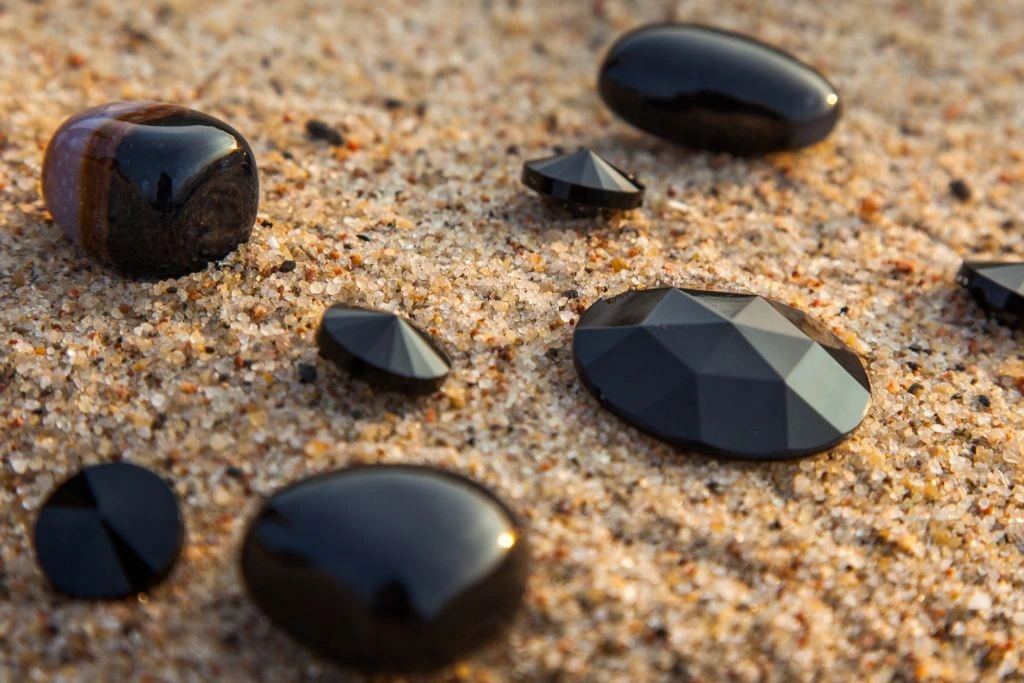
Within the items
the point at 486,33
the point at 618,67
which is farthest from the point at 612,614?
the point at 486,33

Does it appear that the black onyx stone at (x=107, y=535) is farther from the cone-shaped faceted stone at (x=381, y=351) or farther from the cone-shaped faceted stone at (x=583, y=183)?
the cone-shaped faceted stone at (x=583, y=183)

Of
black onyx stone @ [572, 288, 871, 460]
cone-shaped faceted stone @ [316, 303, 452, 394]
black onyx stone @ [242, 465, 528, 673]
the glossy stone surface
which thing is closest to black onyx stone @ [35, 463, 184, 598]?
black onyx stone @ [242, 465, 528, 673]

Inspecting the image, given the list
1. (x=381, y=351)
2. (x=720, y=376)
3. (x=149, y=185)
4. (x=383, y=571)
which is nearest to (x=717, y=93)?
(x=720, y=376)

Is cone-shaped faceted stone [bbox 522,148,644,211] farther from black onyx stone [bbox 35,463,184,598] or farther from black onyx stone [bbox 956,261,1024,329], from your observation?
black onyx stone [bbox 35,463,184,598]

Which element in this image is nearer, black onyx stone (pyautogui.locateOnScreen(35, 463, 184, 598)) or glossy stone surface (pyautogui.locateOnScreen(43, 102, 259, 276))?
black onyx stone (pyautogui.locateOnScreen(35, 463, 184, 598))

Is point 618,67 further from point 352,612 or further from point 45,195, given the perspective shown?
point 352,612
